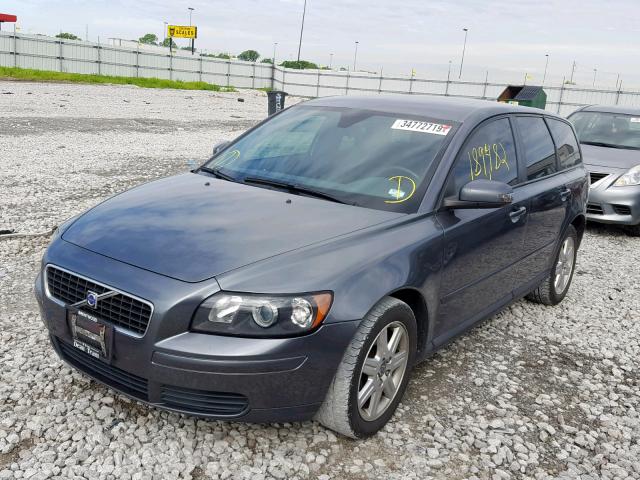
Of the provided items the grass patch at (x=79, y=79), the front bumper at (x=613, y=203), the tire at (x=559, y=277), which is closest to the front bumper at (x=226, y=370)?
the tire at (x=559, y=277)

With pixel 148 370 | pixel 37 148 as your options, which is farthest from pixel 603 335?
pixel 37 148

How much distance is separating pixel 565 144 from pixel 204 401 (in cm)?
400

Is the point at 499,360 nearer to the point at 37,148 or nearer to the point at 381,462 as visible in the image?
the point at 381,462

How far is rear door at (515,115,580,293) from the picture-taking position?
174 inches

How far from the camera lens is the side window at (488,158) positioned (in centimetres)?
366

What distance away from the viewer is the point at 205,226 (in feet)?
10.00

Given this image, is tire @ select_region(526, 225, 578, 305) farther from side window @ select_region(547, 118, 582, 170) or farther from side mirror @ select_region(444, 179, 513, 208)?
side mirror @ select_region(444, 179, 513, 208)

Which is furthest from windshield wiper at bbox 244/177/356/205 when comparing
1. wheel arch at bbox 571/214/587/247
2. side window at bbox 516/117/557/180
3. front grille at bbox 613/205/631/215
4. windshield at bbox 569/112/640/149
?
windshield at bbox 569/112/640/149

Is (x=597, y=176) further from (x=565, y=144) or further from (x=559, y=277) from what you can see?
(x=559, y=277)

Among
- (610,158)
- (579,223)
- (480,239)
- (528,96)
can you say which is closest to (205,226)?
(480,239)

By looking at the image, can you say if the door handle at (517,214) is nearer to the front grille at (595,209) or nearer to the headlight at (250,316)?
the headlight at (250,316)

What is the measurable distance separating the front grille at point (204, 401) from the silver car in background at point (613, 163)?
21.5ft

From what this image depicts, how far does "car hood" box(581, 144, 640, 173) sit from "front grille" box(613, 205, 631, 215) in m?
0.49

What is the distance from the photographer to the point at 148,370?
8.57ft
